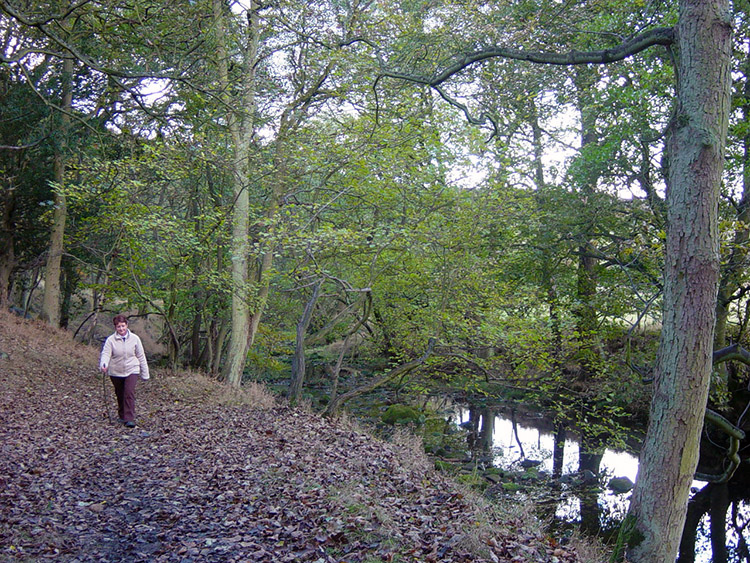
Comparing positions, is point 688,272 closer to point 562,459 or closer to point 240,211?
point 240,211

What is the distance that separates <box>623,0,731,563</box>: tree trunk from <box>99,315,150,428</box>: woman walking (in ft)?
26.3

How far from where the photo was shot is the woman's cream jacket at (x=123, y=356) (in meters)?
9.84

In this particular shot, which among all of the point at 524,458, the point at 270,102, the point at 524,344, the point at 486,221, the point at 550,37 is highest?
the point at 270,102

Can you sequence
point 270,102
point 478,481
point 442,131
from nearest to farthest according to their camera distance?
point 478,481
point 442,131
point 270,102

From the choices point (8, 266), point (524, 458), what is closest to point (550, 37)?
point (524, 458)

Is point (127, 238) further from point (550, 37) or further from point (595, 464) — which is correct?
point (595, 464)

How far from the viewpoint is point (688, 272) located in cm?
620

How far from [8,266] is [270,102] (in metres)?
12.2

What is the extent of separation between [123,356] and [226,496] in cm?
435

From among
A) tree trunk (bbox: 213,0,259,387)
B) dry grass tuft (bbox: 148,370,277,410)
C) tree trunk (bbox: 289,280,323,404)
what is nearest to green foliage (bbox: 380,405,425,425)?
dry grass tuft (bbox: 148,370,277,410)

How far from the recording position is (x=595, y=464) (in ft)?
53.0

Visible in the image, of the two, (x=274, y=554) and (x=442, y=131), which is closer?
(x=274, y=554)

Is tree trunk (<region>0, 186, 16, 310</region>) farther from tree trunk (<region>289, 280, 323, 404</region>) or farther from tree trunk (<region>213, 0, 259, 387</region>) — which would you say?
tree trunk (<region>289, 280, 323, 404</region>)

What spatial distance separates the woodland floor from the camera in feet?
17.6
